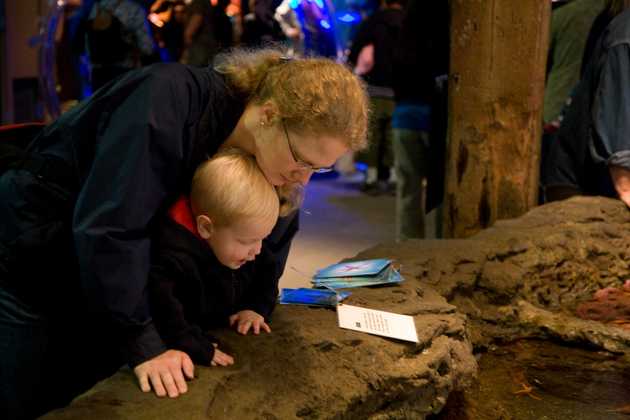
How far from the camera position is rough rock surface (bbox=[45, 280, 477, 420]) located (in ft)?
6.05

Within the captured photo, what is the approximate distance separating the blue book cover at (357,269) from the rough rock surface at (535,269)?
141 mm

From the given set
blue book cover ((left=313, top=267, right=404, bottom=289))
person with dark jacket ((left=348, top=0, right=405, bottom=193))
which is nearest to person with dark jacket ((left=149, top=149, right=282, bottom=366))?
blue book cover ((left=313, top=267, right=404, bottom=289))

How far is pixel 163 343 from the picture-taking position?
1.99m

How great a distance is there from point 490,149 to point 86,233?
2551 millimetres

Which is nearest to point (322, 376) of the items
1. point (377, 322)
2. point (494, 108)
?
point (377, 322)

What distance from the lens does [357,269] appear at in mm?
2914

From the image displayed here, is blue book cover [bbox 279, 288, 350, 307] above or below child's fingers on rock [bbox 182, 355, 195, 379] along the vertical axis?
below

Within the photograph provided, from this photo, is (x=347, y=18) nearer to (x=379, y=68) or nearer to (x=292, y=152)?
(x=379, y=68)

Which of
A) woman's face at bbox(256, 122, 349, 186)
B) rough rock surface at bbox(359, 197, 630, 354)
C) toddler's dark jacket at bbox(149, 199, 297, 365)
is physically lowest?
rough rock surface at bbox(359, 197, 630, 354)

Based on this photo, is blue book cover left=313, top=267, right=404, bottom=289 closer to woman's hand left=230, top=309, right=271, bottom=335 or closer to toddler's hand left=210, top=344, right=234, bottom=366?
woman's hand left=230, top=309, right=271, bottom=335

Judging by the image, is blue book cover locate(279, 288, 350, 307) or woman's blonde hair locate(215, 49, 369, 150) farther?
blue book cover locate(279, 288, 350, 307)

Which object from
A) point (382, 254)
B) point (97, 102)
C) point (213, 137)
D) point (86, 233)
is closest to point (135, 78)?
point (97, 102)

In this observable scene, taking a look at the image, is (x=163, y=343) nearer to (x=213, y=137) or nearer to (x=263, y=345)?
(x=263, y=345)

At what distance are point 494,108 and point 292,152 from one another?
213cm
